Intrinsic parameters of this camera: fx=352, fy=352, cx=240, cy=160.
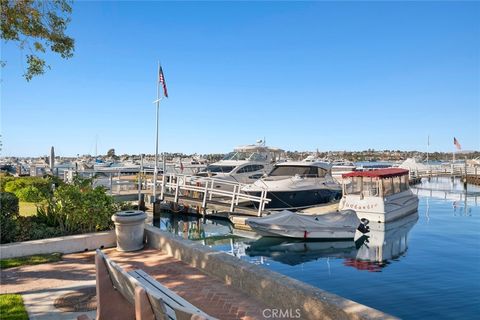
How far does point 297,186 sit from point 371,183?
13.5 ft

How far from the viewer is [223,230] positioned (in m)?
18.2

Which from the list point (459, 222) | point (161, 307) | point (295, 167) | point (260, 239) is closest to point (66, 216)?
point (161, 307)

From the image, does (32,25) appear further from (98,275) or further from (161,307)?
(161,307)

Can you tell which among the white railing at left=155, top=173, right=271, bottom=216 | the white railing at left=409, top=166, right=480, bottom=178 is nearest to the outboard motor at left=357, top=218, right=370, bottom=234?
the white railing at left=155, top=173, right=271, bottom=216

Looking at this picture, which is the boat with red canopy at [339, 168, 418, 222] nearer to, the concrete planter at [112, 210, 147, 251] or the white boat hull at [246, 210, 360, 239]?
the white boat hull at [246, 210, 360, 239]

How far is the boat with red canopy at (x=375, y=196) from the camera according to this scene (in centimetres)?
1881

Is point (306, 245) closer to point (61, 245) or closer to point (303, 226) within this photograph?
point (303, 226)

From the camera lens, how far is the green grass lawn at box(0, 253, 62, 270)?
7.07m

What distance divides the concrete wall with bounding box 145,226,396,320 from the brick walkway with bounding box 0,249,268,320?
0.14m

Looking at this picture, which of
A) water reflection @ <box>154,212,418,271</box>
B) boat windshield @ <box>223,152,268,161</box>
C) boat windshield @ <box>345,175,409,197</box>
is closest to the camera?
water reflection @ <box>154,212,418,271</box>

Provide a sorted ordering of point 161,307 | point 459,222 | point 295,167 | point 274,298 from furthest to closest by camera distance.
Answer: point 295,167, point 459,222, point 274,298, point 161,307

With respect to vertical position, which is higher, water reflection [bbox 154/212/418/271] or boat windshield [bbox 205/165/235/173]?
boat windshield [bbox 205/165/235/173]

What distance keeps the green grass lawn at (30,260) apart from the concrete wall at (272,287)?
2532 mm

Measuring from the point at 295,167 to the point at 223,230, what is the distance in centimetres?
746
